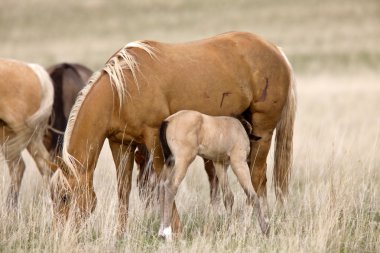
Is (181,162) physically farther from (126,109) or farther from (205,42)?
(205,42)

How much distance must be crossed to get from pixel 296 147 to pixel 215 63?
19.3 ft

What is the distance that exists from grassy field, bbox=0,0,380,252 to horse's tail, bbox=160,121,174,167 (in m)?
0.59

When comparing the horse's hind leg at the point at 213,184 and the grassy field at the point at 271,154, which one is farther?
the horse's hind leg at the point at 213,184

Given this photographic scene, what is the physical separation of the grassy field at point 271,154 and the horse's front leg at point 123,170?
103 mm

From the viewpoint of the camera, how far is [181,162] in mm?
6605

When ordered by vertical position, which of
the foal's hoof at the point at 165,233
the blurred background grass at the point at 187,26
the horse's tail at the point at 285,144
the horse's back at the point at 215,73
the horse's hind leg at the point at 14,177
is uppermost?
the horse's back at the point at 215,73

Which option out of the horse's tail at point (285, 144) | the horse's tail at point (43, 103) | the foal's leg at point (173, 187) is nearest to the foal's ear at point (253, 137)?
the horse's tail at point (285, 144)

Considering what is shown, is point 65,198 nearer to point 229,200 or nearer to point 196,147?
point 196,147

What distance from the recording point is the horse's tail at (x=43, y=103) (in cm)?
863

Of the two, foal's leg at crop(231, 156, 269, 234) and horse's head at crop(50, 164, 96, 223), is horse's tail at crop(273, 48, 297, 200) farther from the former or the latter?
horse's head at crop(50, 164, 96, 223)

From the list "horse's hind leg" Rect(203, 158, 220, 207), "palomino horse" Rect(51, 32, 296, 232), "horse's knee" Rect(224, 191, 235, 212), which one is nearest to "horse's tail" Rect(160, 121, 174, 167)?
"palomino horse" Rect(51, 32, 296, 232)

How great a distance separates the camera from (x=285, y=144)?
8.07 meters

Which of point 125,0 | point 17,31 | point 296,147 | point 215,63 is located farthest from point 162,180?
point 125,0

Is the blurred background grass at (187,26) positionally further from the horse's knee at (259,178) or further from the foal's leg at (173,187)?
the foal's leg at (173,187)
